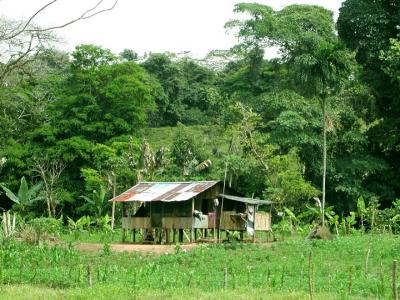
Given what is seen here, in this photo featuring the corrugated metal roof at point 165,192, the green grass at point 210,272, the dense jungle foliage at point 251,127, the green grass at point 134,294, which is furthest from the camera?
the dense jungle foliage at point 251,127

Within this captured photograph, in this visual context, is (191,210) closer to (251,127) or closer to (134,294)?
(251,127)

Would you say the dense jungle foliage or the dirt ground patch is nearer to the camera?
the dirt ground patch

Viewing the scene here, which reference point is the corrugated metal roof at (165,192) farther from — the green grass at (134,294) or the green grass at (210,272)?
the green grass at (134,294)

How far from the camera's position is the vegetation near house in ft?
73.5

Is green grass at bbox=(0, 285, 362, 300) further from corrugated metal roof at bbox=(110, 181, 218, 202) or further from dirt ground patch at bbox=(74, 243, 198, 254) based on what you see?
corrugated metal roof at bbox=(110, 181, 218, 202)

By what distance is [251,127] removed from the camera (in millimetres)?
35062

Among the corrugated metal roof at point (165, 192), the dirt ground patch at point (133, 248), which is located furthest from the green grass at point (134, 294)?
the corrugated metal roof at point (165, 192)

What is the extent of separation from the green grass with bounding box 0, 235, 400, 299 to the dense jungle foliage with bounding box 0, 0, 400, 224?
31.0 feet

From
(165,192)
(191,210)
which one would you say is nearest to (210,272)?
(191,210)

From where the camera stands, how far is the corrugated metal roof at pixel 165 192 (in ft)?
88.2

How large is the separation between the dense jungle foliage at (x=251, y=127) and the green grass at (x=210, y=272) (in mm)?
9454

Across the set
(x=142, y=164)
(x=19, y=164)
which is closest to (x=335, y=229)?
(x=142, y=164)

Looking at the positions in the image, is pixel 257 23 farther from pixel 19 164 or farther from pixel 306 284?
pixel 306 284

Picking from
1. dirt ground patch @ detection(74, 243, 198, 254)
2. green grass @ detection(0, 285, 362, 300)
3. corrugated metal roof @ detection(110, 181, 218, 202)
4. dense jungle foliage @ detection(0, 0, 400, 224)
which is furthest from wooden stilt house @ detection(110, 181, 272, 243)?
green grass @ detection(0, 285, 362, 300)
